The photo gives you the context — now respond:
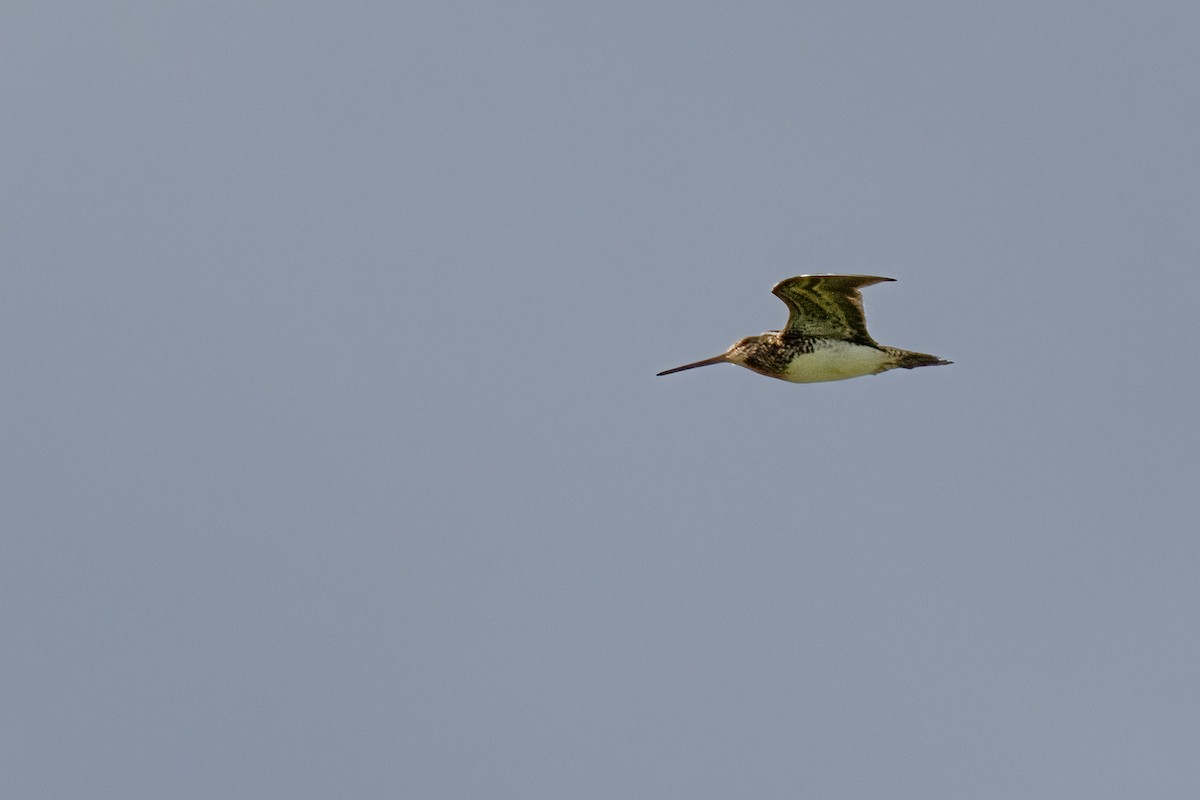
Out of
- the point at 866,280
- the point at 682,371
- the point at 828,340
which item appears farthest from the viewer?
the point at 682,371

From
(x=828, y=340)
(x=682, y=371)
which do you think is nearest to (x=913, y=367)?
(x=828, y=340)

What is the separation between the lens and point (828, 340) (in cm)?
2317

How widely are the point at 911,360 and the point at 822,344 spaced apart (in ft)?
3.95

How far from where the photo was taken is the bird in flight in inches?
879

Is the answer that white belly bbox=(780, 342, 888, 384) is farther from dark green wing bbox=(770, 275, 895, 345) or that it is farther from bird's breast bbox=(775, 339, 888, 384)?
dark green wing bbox=(770, 275, 895, 345)

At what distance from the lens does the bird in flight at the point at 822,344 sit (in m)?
22.3

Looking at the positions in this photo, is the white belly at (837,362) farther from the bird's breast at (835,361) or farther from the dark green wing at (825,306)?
the dark green wing at (825,306)

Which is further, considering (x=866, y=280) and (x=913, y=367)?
(x=913, y=367)

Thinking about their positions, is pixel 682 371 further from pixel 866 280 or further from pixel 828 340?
pixel 866 280

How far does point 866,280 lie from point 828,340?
79.7 inches

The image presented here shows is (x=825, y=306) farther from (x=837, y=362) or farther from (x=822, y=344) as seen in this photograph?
(x=837, y=362)

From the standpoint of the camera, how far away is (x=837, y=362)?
23.2 meters

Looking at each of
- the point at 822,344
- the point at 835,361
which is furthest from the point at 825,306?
the point at 835,361

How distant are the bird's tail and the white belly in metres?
0.13
